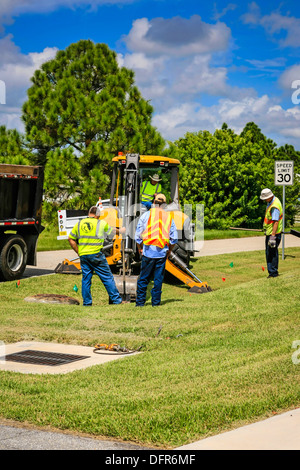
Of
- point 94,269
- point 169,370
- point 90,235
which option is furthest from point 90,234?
point 169,370

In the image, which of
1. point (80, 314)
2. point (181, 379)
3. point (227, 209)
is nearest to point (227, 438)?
point (181, 379)

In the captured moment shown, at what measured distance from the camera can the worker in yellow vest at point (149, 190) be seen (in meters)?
13.7

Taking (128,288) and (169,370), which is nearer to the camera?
(169,370)

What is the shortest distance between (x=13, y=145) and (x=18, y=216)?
12.9 meters

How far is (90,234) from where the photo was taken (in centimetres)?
1125

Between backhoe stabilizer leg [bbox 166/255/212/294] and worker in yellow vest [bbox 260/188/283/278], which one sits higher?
worker in yellow vest [bbox 260/188/283/278]

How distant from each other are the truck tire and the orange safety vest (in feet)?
16.2

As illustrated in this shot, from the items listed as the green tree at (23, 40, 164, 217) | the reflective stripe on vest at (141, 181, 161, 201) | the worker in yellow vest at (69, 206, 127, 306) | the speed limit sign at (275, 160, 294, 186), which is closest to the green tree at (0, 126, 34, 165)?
→ the green tree at (23, 40, 164, 217)

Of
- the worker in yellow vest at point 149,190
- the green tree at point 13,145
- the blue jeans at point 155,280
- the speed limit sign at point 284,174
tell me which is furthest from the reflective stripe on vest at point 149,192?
the green tree at point 13,145

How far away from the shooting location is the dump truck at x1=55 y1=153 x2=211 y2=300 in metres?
13.2

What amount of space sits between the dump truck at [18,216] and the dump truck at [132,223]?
101cm

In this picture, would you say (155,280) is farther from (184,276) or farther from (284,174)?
A: (284,174)

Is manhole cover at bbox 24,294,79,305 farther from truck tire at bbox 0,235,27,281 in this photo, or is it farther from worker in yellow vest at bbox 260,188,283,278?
worker in yellow vest at bbox 260,188,283,278
